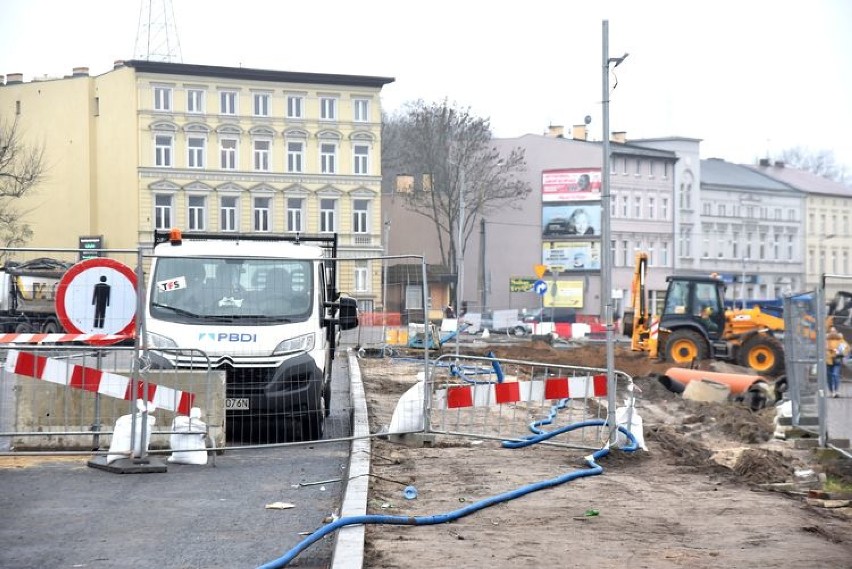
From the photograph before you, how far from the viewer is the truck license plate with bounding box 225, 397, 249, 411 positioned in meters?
12.8

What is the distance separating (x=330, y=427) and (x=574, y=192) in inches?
2835

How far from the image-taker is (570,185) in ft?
281

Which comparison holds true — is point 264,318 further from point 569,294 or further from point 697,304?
point 569,294

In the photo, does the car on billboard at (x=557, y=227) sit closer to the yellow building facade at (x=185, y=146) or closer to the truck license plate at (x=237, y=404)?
the yellow building facade at (x=185, y=146)

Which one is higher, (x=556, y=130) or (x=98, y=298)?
(x=556, y=130)

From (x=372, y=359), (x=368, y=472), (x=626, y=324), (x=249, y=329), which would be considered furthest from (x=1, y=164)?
(x=368, y=472)

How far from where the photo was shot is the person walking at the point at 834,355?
1277 cm

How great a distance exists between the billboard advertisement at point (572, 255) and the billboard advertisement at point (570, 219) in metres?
0.65

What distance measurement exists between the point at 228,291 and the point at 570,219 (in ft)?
241

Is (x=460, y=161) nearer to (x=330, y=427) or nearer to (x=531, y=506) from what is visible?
(x=330, y=427)

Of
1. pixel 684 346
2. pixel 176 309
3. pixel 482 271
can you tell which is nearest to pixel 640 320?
pixel 684 346

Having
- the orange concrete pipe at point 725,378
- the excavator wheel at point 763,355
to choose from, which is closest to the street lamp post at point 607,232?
the orange concrete pipe at point 725,378

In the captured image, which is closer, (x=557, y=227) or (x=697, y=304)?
(x=697, y=304)

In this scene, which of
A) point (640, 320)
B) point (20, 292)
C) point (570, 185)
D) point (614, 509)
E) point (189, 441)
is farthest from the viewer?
point (570, 185)
